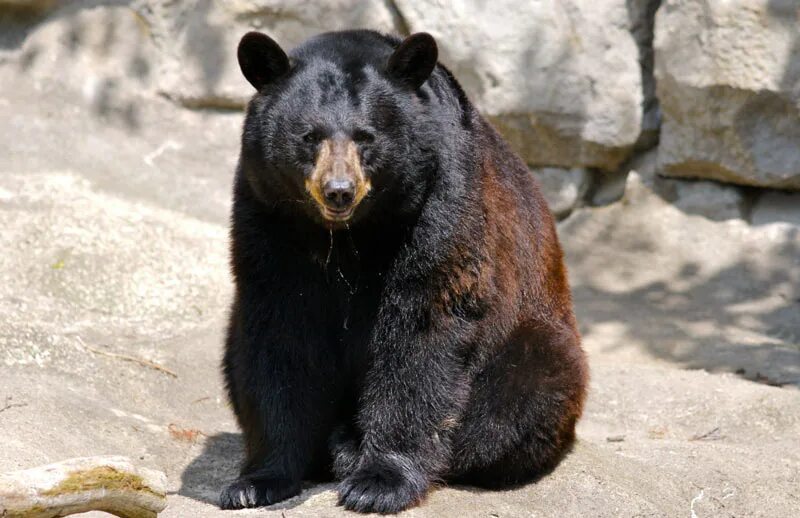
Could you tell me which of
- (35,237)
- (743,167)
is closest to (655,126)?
(743,167)

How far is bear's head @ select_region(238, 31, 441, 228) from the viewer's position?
5.23 metres

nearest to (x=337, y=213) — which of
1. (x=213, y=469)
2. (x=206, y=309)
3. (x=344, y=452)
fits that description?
(x=344, y=452)

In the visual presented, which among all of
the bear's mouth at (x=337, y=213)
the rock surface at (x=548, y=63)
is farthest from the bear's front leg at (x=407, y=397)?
the rock surface at (x=548, y=63)

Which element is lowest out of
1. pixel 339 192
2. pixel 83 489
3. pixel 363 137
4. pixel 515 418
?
pixel 515 418

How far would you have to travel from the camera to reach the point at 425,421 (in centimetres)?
552

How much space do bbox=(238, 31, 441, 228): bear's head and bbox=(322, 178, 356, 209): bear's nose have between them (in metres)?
0.03

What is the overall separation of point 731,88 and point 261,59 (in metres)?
5.51

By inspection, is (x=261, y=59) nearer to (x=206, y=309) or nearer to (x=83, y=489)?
(x=83, y=489)

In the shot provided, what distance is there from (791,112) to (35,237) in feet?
20.7

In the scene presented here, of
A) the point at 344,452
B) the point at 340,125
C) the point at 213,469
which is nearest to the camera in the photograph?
the point at 340,125

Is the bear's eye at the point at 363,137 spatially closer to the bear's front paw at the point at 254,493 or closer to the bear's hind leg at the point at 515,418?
the bear's hind leg at the point at 515,418

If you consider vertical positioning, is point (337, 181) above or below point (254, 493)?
above

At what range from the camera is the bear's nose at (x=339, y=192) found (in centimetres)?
502

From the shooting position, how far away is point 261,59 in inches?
216
